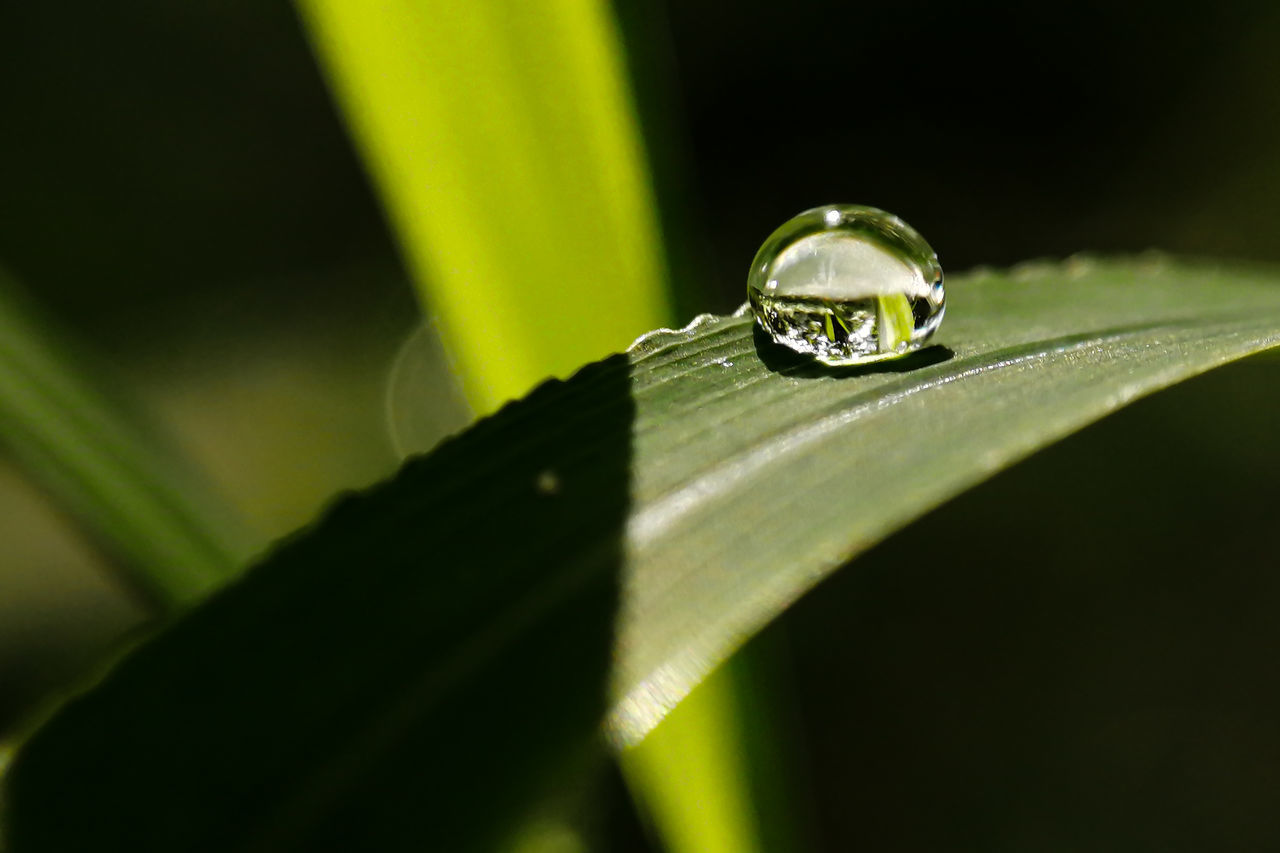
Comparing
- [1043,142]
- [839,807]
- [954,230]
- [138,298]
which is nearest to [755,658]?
[839,807]

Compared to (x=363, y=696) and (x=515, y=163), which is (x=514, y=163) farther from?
(x=363, y=696)

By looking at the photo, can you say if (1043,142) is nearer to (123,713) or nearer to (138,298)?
(138,298)

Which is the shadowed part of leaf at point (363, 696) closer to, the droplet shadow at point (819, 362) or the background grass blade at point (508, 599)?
the background grass blade at point (508, 599)

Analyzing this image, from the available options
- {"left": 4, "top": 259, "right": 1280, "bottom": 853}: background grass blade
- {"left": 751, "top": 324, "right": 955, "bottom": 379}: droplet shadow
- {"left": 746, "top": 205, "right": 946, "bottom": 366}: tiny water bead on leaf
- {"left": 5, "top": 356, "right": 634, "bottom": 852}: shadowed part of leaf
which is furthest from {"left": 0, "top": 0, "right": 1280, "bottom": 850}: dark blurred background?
{"left": 5, "top": 356, "right": 634, "bottom": 852}: shadowed part of leaf

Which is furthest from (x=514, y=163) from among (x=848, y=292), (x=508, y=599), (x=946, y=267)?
(x=946, y=267)

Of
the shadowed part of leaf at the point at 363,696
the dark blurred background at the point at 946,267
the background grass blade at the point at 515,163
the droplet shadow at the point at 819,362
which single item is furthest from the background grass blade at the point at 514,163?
the dark blurred background at the point at 946,267

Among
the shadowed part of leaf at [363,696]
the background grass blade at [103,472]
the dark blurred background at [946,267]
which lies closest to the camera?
the shadowed part of leaf at [363,696]
